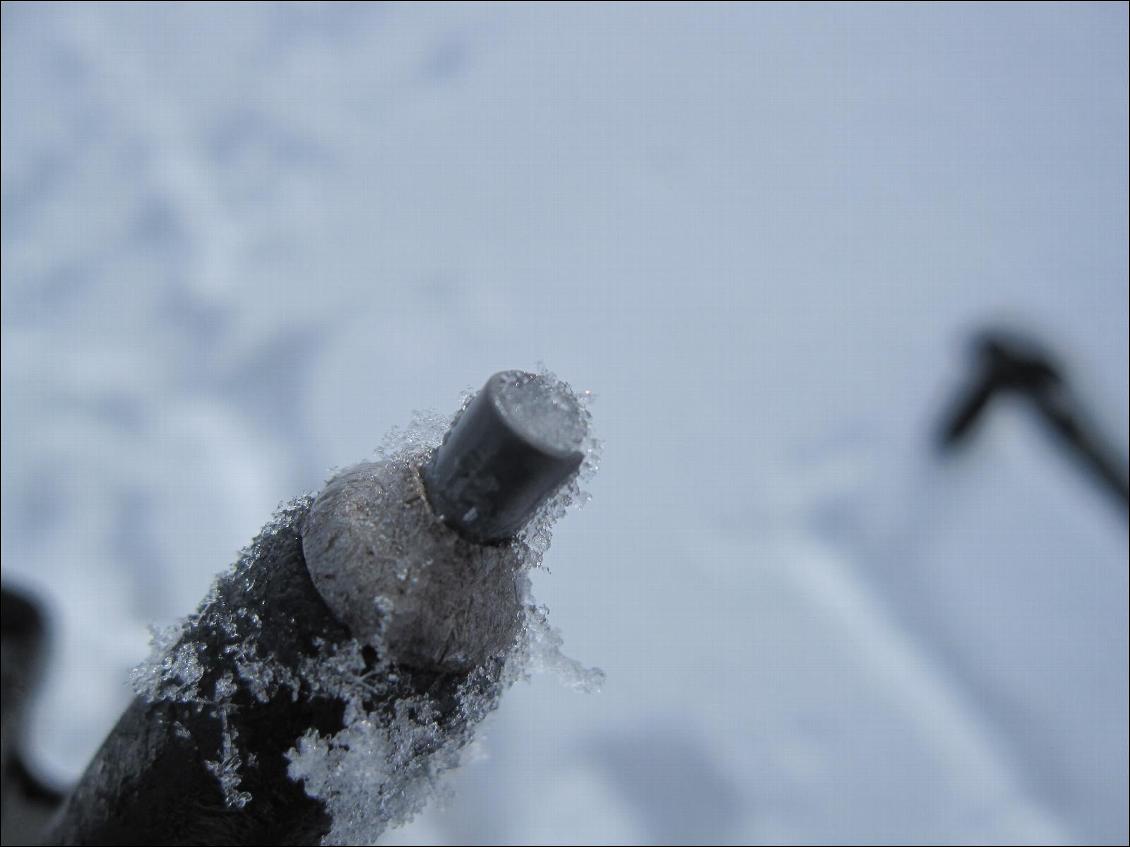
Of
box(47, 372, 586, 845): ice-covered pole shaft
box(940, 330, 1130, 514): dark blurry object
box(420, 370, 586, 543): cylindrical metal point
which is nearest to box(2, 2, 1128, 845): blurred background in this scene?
box(940, 330, 1130, 514): dark blurry object

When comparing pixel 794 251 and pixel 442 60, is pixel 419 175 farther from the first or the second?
pixel 794 251

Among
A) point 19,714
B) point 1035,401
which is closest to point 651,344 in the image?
point 1035,401

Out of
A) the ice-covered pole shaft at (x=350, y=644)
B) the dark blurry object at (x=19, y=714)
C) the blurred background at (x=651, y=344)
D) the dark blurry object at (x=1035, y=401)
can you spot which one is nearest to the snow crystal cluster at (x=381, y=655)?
the ice-covered pole shaft at (x=350, y=644)

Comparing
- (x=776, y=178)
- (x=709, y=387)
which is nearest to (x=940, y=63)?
(x=776, y=178)

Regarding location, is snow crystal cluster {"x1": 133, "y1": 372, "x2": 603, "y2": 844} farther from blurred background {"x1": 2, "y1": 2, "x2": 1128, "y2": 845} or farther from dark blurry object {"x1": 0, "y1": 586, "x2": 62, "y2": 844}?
blurred background {"x1": 2, "y1": 2, "x2": 1128, "y2": 845}

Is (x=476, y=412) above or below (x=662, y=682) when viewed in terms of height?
below

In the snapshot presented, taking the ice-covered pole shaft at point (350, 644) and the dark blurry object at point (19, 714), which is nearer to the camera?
the ice-covered pole shaft at point (350, 644)

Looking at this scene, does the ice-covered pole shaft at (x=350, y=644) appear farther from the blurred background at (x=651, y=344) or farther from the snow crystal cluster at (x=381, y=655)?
the blurred background at (x=651, y=344)

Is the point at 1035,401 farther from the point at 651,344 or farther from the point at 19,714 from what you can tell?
the point at 19,714
